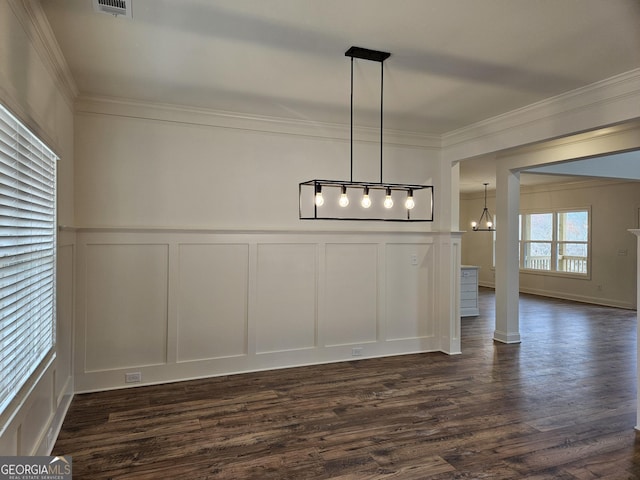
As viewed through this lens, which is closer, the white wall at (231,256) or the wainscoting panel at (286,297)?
the white wall at (231,256)

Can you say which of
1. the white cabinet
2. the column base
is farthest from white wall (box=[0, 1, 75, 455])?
the white cabinet

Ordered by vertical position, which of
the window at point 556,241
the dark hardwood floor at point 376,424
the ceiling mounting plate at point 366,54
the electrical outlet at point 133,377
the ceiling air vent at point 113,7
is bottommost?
the dark hardwood floor at point 376,424

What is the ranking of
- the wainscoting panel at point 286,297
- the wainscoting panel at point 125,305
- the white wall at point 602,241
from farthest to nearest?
1. the white wall at point 602,241
2. the wainscoting panel at point 286,297
3. the wainscoting panel at point 125,305

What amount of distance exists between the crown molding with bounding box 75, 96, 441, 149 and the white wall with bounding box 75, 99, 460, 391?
2cm

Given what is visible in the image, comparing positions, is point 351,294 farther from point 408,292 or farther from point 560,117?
point 560,117

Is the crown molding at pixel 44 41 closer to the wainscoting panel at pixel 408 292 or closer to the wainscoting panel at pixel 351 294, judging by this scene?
the wainscoting panel at pixel 351 294

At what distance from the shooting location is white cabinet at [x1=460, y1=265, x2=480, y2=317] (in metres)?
7.54

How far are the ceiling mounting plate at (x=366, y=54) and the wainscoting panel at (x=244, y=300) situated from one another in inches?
81.7

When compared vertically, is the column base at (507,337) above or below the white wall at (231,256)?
below

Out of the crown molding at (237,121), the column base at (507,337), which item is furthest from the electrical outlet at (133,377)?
the column base at (507,337)

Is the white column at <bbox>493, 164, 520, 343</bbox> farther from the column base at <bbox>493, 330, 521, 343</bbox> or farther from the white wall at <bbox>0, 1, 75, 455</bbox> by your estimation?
the white wall at <bbox>0, 1, 75, 455</bbox>

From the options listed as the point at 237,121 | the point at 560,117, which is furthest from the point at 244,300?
the point at 560,117

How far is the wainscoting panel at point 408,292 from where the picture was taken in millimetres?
5004

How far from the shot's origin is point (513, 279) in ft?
18.8
